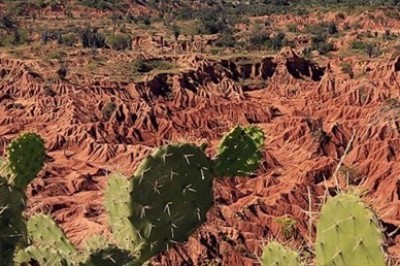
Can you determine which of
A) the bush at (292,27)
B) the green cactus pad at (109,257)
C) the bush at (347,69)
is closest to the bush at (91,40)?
the bush at (347,69)

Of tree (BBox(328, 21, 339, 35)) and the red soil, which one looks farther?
tree (BBox(328, 21, 339, 35))

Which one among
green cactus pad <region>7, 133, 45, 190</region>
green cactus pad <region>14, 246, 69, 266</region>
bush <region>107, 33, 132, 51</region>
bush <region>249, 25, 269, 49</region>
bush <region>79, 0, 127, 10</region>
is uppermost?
green cactus pad <region>7, 133, 45, 190</region>

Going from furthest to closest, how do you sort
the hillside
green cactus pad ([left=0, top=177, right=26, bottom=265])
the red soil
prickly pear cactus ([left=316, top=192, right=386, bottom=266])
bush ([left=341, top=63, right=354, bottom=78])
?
bush ([left=341, top=63, right=354, bottom=78]) < the hillside < the red soil < green cactus pad ([left=0, top=177, right=26, bottom=265]) < prickly pear cactus ([left=316, top=192, right=386, bottom=266])

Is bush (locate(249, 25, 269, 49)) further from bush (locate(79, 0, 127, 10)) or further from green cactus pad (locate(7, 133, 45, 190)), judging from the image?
green cactus pad (locate(7, 133, 45, 190))

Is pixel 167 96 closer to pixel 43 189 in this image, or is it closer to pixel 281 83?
pixel 281 83

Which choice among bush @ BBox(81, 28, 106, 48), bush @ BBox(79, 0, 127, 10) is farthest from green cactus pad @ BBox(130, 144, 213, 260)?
bush @ BBox(79, 0, 127, 10)

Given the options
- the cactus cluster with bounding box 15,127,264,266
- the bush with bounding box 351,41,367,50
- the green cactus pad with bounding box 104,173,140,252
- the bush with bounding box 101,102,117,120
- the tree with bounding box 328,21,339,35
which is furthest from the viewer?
the tree with bounding box 328,21,339,35

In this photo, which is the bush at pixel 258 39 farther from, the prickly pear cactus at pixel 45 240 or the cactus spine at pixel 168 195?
the cactus spine at pixel 168 195

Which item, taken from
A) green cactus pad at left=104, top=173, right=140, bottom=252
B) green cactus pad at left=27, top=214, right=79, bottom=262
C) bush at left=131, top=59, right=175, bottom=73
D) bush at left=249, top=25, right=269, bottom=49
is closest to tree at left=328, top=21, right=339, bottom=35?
bush at left=249, top=25, right=269, bottom=49

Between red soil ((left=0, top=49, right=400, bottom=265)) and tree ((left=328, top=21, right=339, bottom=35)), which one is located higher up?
red soil ((left=0, top=49, right=400, bottom=265))
